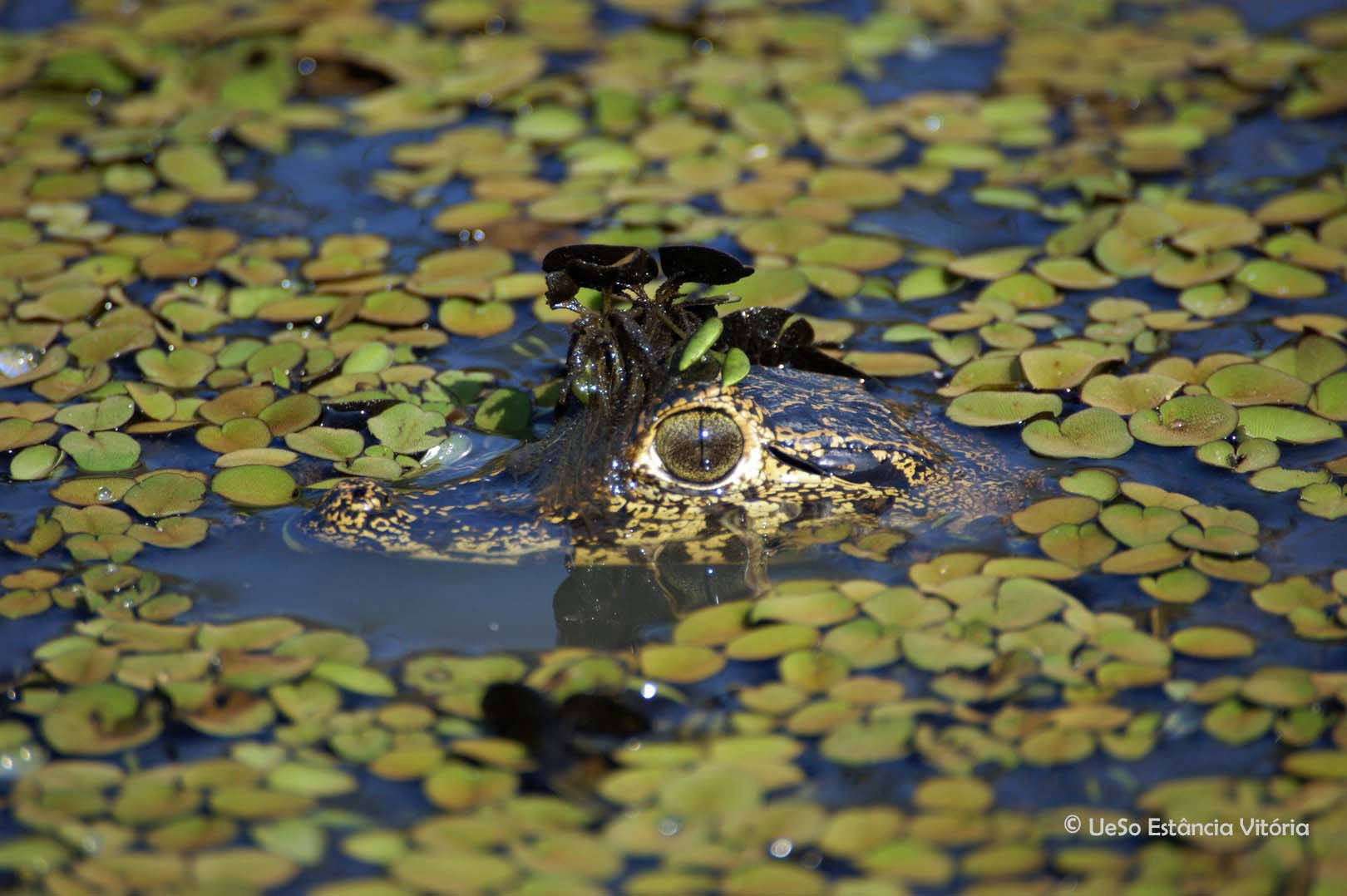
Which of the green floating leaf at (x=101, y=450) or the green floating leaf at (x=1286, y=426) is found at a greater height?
the green floating leaf at (x=1286, y=426)

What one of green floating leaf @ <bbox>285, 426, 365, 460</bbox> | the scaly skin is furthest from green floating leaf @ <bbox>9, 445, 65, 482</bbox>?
the scaly skin

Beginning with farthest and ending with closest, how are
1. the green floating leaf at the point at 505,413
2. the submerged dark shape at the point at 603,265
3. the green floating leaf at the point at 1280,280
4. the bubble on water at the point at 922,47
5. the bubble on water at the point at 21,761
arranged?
the bubble on water at the point at 922,47
the green floating leaf at the point at 1280,280
the green floating leaf at the point at 505,413
the submerged dark shape at the point at 603,265
the bubble on water at the point at 21,761

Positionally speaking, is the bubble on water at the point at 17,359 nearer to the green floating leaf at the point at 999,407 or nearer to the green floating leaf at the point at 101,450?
the green floating leaf at the point at 101,450

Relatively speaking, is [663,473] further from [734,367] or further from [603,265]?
[603,265]

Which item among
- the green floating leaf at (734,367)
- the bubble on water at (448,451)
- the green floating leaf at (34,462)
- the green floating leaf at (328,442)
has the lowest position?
the green floating leaf at (34,462)

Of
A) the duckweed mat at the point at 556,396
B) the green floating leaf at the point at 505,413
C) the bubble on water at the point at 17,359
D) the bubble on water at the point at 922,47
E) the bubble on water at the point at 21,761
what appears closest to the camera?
the duckweed mat at the point at 556,396

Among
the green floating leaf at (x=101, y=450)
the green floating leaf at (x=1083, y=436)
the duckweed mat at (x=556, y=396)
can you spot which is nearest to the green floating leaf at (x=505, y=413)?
the duckweed mat at (x=556, y=396)

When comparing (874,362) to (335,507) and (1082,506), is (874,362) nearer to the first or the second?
(1082,506)
